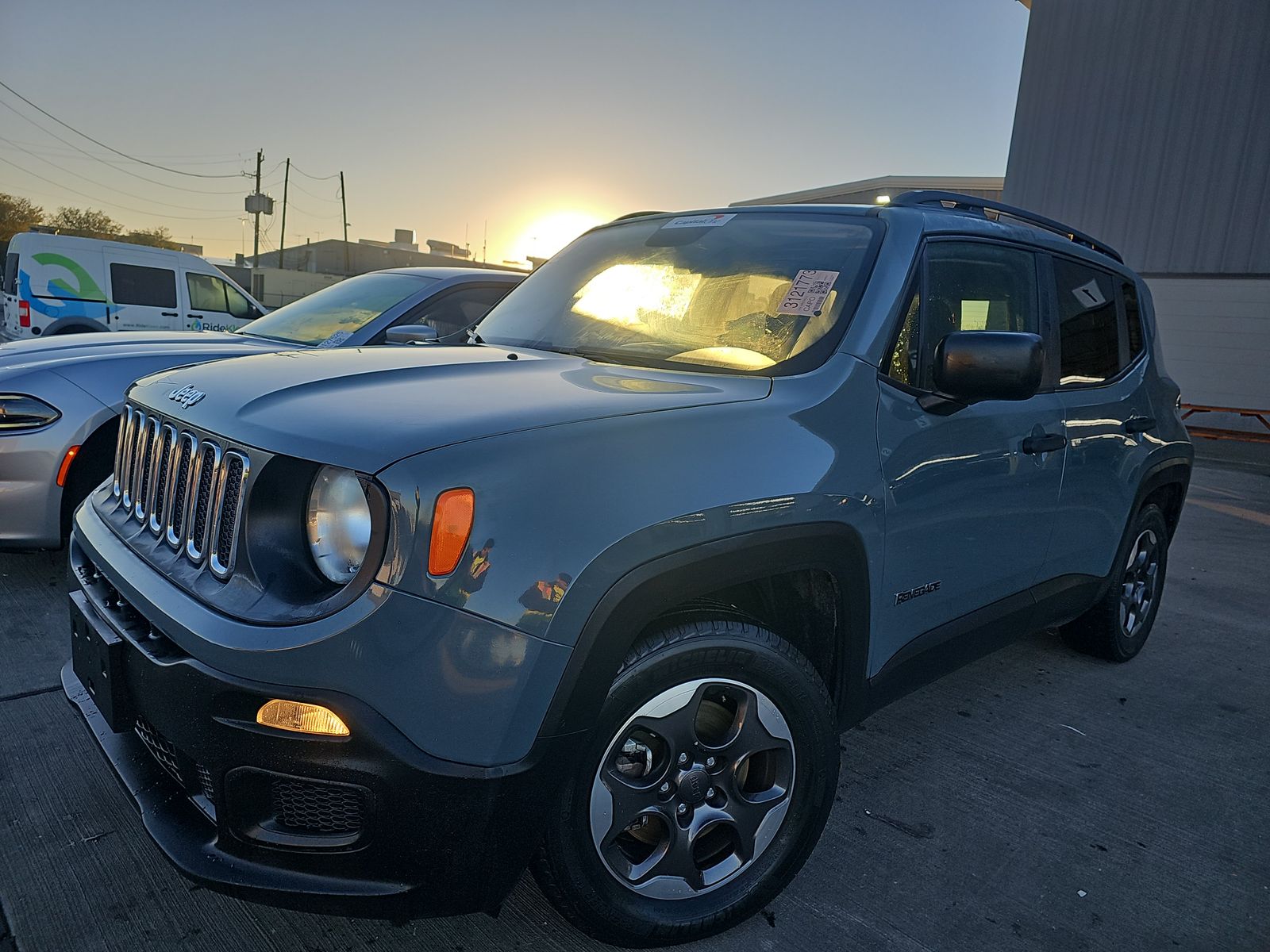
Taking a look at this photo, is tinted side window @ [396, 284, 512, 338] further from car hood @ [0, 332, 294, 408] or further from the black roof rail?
the black roof rail

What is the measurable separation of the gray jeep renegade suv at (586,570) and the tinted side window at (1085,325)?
0.30m

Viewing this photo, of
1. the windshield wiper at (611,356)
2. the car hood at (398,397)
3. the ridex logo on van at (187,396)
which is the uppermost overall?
the windshield wiper at (611,356)

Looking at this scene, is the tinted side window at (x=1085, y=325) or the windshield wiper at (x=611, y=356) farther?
the tinted side window at (x=1085, y=325)

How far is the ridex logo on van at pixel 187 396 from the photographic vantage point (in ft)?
6.98

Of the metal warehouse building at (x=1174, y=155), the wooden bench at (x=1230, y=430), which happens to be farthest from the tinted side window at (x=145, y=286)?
the wooden bench at (x=1230, y=430)

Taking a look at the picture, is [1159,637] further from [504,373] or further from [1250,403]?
[1250,403]

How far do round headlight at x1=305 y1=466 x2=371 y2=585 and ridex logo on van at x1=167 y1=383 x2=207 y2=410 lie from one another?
574mm

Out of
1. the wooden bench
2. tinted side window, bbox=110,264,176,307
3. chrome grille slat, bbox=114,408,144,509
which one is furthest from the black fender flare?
the wooden bench

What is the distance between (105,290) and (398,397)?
13.1 m

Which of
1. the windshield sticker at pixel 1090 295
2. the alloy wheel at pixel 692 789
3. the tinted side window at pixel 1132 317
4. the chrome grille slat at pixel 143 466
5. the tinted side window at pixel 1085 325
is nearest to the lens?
the alloy wheel at pixel 692 789

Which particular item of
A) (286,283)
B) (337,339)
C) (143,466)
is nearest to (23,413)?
(337,339)

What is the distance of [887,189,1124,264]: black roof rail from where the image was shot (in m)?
2.94

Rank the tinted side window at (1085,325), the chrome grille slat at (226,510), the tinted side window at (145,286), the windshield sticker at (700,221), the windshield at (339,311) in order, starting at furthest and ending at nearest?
the tinted side window at (145,286) < the windshield at (339,311) < the tinted side window at (1085,325) < the windshield sticker at (700,221) < the chrome grille slat at (226,510)

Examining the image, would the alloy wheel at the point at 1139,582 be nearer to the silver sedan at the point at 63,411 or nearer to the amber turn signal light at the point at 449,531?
→ the silver sedan at the point at 63,411
